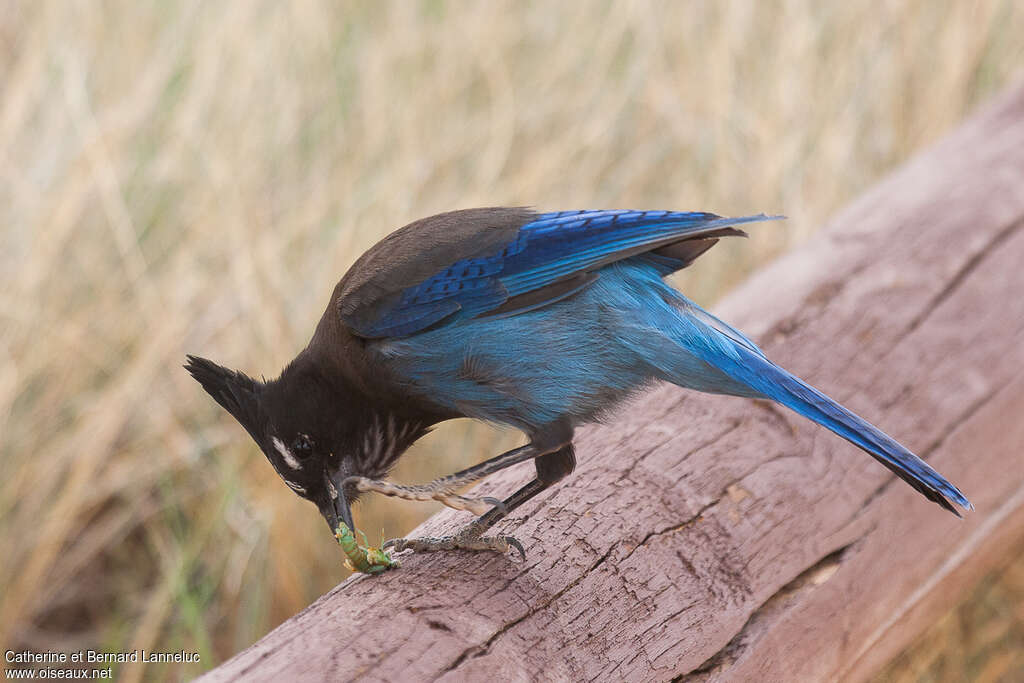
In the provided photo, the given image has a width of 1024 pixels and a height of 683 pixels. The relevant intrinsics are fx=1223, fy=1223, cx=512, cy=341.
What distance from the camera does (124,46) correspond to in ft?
16.0

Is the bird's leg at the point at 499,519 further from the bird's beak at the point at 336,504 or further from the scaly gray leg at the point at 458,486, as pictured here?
the bird's beak at the point at 336,504

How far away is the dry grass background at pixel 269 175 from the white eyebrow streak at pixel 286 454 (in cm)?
65

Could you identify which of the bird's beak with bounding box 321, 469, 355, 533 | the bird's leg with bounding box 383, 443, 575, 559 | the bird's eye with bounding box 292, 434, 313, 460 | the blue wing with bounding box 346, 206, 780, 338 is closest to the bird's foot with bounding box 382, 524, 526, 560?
the bird's leg with bounding box 383, 443, 575, 559

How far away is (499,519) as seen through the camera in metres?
2.36

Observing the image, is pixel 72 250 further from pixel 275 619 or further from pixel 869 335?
pixel 869 335

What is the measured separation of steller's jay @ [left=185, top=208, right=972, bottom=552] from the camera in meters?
2.38

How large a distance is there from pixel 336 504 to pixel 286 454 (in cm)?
16

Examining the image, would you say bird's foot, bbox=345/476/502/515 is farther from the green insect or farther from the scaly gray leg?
the green insect

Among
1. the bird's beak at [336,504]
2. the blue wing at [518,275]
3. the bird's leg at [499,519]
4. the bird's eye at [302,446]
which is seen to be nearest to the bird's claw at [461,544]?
the bird's leg at [499,519]

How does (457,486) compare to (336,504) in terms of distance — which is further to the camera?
(336,504)

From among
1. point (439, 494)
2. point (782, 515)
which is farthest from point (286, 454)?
point (782, 515)

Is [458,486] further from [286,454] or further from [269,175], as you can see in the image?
[269,175]

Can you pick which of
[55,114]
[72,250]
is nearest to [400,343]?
[72,250]

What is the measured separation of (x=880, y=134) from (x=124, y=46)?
10.3ft
